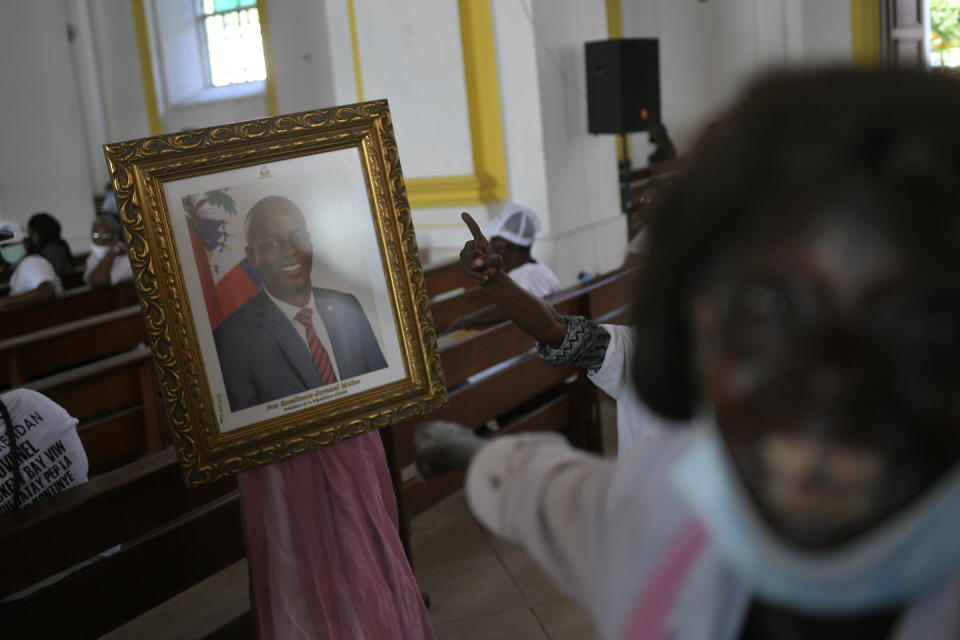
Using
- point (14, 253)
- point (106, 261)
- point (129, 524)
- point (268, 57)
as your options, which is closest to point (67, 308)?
point (106, 261)

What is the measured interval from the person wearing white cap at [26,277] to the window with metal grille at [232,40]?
5.52 meters

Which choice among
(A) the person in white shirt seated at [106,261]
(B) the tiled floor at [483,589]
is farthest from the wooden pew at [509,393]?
(A) the person in white shirt seated at [106,261]

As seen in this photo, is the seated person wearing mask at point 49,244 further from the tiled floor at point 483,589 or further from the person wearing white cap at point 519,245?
the tiled floor at point 483,589

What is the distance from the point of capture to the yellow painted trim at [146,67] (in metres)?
12.0

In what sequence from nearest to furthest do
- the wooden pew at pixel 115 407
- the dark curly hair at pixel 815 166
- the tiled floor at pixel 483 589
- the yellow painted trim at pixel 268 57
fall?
the dark curly hair at pixel 815 166, the tiled floor at pixel 483 589, the wooden pew at pixel 115 407, the yellow painted trim at pixel 268 57

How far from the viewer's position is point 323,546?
7.90 feet

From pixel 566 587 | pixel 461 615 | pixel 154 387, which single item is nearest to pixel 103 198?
pixel 154 387

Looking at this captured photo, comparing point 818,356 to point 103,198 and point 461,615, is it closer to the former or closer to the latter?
point 461,615

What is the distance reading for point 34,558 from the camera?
2.15 m

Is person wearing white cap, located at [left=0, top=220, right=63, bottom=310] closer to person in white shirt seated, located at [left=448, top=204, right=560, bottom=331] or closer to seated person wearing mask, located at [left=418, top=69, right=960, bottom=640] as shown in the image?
person in white shirt seated, located at [left=448, top=204, right=560, bottom=331]

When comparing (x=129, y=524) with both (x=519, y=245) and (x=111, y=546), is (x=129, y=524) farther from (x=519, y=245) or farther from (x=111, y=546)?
(x=519, y=245)

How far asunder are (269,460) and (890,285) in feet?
6.13

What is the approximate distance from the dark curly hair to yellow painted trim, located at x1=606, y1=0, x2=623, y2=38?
33.3 feet

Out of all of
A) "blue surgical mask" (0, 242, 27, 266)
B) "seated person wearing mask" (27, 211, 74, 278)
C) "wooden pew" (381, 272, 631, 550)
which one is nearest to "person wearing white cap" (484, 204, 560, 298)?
"wooden pew" (381, 272, 631, 550)
